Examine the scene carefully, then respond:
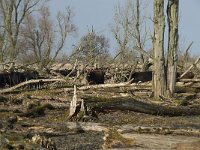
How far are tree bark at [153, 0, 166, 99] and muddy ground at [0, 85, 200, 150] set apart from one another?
13.0ft

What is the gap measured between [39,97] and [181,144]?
903cm

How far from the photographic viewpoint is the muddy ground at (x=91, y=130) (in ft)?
26.7

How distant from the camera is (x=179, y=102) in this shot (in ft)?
55.6

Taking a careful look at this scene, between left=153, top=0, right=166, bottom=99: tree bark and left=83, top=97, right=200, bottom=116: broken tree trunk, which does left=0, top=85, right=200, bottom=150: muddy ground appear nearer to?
left=83, top=97, right=200, bottom=116: broken tree trunk

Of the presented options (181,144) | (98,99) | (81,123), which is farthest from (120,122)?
(181,144)

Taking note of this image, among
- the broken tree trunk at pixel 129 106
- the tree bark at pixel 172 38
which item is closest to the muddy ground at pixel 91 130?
the broken tree trunk at pixel 129 106

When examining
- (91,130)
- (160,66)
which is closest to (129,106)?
(91,130)

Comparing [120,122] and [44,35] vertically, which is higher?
[44,35]

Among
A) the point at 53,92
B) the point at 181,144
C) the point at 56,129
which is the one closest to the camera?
the point at 181,144

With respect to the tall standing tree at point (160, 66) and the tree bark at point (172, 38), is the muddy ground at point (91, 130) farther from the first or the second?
the tree bark at point (172, 38)

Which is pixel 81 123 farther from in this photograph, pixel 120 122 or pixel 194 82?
pixel 194 82

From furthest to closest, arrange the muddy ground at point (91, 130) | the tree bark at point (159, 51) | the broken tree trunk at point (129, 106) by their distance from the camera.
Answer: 1. the tree bark at point (159, 51)
2. the broken tree trunk at point (129, 106)
3. the muddy ground at point (91, 130)

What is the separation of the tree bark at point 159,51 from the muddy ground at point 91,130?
13.0 ft

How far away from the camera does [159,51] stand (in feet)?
59.1
